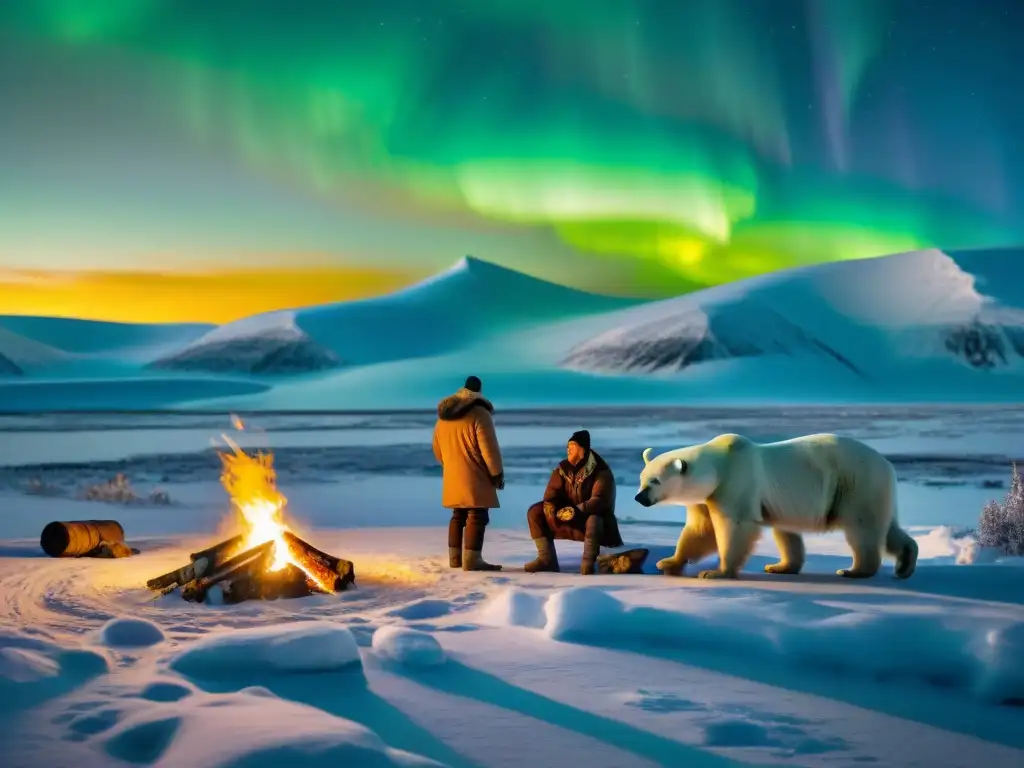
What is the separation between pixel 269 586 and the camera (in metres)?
8.19

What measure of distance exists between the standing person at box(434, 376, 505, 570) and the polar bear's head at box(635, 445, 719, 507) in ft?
3.98

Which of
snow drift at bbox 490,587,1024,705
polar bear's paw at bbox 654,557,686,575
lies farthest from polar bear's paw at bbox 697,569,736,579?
snow drift at bbox 490,587,1024,705

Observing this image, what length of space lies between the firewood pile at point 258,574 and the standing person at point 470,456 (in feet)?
3.27

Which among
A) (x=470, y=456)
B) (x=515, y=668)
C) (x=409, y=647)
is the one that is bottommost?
(x=515, y=668)

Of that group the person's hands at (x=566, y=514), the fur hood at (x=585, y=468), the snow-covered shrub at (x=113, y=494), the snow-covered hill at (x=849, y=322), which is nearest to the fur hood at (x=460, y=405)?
the fur hood at (x=585, y=468)

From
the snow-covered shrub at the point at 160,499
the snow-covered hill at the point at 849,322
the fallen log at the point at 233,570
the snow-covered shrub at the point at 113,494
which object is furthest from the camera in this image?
the snow-covered hill at the point at 849,322

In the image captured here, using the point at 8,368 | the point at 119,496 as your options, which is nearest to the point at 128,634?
the point at 119,496

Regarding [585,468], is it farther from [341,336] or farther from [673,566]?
[341,336]

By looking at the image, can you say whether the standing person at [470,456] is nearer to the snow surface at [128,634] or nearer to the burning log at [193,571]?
the burning log at [193,571]

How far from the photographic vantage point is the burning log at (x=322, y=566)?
833 cm

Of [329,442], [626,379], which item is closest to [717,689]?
[329,442]

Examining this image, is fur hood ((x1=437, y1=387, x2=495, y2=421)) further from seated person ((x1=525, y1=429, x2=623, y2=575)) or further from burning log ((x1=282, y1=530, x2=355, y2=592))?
burning log ((x1=282, y1=530, x2=355, y2=592))

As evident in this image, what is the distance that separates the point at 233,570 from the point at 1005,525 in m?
7.54

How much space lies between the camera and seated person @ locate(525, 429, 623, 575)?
28.0 ft
